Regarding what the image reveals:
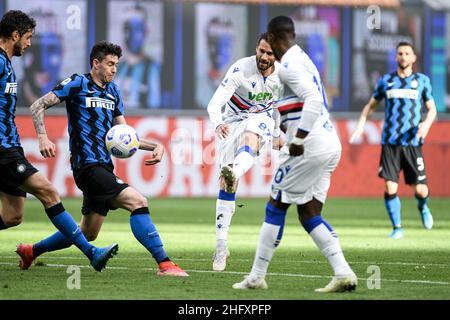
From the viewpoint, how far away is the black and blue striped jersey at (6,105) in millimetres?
9500

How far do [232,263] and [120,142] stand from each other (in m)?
1.78

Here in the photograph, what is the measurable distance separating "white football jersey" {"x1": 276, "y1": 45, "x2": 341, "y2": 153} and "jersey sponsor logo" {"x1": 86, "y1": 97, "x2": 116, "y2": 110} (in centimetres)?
195

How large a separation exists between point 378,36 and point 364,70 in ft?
2.75

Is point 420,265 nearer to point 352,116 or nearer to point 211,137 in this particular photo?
point 211,137

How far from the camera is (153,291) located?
8.20 meters

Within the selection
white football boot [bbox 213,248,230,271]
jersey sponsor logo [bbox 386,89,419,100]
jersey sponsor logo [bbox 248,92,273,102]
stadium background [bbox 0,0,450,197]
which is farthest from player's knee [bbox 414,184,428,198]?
stadium background [bbox 0,0,450,197]

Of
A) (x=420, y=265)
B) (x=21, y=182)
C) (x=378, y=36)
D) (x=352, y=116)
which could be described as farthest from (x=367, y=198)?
(x=21, y=182)

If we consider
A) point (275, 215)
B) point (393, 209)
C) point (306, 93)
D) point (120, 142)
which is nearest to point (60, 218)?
point (120, 142)

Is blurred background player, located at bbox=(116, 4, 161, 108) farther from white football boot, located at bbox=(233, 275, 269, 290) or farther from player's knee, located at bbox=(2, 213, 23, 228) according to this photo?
white football boot, located at bbox=(233, 275, 269, 290)

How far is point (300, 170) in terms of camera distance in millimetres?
8242

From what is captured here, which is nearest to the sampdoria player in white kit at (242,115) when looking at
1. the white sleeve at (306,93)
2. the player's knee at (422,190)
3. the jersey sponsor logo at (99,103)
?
the jersey sponsor logo at (99,103)

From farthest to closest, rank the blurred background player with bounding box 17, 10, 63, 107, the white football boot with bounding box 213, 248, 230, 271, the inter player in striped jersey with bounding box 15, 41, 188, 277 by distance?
the blurred background player with bounding box 17, 10, 63, 107
the white football boot with bounding box 213, 248, 230, 271
the inter player in striped jersey with bounding box 15, 41, 188, 277

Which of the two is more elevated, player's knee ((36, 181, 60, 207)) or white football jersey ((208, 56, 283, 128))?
white football jersey ((208, 56, 283, 128))

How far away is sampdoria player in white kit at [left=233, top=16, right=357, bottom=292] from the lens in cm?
812
